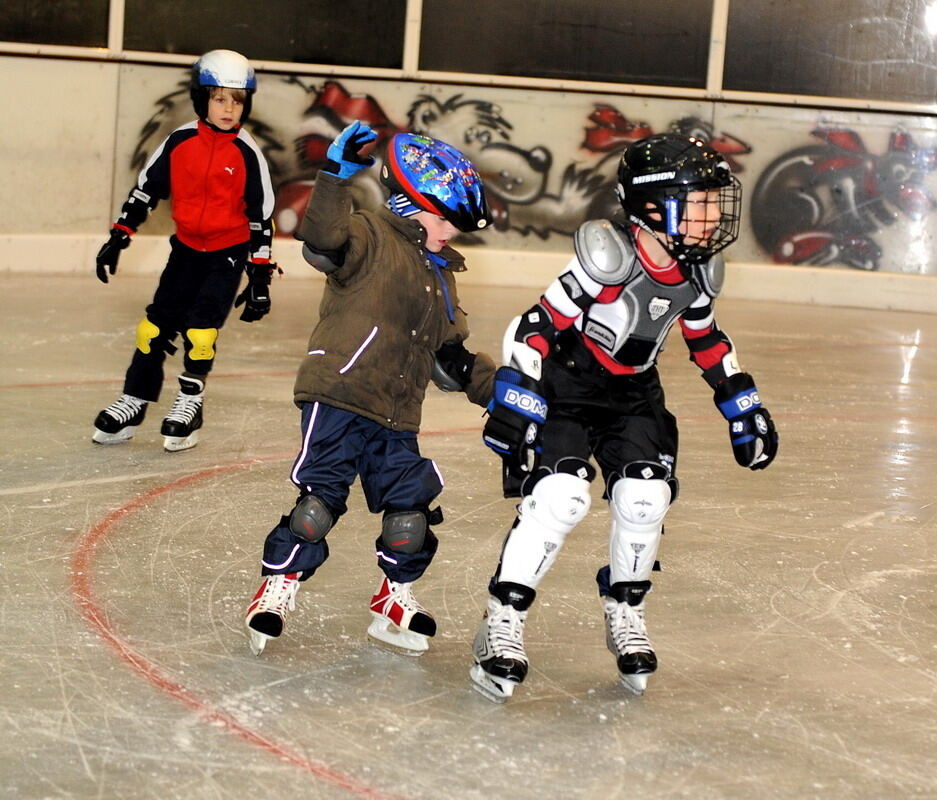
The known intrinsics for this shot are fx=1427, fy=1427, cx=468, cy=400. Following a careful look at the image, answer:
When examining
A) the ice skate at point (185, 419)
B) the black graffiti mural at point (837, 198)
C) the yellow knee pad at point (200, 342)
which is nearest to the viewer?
the ice skate at point (185, 419)

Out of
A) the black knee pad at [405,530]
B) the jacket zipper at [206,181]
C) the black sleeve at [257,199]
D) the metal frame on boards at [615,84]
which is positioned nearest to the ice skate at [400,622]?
the black knee pad at [405,530]

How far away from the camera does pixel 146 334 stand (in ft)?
21.7

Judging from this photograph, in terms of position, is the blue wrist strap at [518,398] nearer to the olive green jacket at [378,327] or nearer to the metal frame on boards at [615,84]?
the olive green jacket at [378,327]

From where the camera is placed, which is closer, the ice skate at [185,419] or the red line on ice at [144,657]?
the red line on ice at [144,657]

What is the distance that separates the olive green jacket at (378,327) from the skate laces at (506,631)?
595mm

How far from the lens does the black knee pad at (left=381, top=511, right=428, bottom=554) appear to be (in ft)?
13.0

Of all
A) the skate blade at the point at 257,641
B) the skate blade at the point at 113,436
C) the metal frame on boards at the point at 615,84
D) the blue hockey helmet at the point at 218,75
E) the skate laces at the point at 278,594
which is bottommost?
the skate blade at the point at 113,436

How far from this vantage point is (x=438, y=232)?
4.02 metres

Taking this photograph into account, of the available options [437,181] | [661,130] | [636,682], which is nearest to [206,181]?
[437,181]

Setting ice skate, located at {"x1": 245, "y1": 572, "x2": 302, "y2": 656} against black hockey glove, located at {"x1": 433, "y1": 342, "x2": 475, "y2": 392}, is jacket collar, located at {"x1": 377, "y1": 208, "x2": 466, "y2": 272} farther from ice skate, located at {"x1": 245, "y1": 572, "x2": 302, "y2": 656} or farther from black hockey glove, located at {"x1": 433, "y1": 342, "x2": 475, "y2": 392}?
ice skate, located at {"x1": 245, "y1": 572, "x2": 302, "y2": 656}

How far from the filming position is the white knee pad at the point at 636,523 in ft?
12.4

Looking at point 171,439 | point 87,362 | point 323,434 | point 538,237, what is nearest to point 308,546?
point 323,434

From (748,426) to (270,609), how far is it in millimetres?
1413

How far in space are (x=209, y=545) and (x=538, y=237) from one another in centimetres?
952
